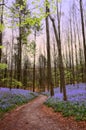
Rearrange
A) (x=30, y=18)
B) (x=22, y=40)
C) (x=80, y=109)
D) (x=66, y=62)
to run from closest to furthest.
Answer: (x=30, y=18) < (x=80, y=109) < (x=22, y=40) < (x=66, y=62)

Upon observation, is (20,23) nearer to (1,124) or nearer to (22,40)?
(1,124)

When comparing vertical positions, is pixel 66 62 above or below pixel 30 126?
above

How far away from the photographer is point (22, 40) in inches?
1371

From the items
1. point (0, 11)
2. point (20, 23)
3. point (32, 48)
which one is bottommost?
point (20, 23)

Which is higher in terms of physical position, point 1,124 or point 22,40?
point 22,40

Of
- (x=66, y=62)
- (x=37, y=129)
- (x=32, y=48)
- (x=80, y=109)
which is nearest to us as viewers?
(x=37, y=129)

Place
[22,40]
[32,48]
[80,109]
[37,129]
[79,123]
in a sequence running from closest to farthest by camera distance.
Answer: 1. [37,129]
2. [79,123]
3. [80,109]
4. [22,40]
5. [32,48]

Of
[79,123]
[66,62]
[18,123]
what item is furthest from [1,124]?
[66,62]

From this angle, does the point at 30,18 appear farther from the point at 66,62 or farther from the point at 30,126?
the point at 66,62

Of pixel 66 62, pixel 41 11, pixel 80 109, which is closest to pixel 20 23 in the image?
pixel 41 11

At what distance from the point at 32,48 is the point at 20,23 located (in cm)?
3140

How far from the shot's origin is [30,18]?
742 centimetres

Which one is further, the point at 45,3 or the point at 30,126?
the point at 30,126

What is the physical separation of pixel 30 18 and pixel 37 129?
521 centimetres
